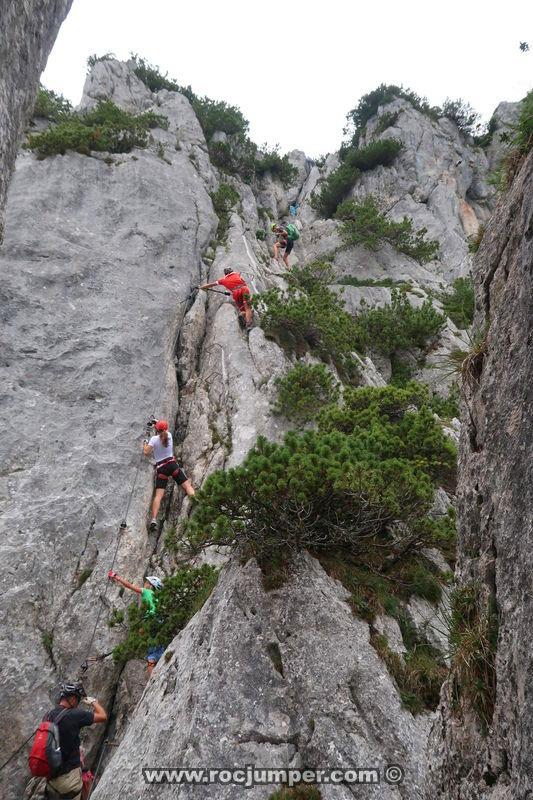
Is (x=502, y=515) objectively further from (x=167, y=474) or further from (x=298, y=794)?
(x=167, y=474)

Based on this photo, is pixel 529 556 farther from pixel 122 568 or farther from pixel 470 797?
pixel 122 568

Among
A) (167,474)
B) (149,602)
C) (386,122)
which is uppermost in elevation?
(386,122)

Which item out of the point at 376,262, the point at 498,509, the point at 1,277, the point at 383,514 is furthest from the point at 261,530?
the point at 376,262

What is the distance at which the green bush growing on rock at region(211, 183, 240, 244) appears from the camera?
24.7 metres

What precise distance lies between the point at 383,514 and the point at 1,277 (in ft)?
47.3

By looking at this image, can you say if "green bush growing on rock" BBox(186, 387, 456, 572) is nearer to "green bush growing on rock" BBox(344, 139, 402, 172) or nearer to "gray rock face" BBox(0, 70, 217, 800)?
"gray rock face" BBox(0, 70, 217, 800)

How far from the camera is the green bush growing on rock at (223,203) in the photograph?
24.7m

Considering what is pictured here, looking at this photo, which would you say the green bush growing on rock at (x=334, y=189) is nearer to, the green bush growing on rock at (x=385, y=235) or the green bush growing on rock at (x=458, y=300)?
the green bush growing on rock at (x=385, y=235)

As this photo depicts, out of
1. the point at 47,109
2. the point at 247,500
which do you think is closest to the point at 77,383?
the point at 247,500

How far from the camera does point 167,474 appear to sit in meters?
12.7

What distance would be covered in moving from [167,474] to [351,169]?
3180 cm

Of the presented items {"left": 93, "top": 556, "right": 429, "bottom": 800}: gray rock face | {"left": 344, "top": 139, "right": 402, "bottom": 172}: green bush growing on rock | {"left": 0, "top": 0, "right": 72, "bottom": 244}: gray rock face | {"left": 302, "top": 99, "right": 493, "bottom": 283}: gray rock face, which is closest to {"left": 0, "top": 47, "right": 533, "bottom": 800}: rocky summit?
{"left": 93, "top": 556, "right": 429, "bottom": 800}: gray rock face

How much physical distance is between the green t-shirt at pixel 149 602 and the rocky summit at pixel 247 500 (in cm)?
28

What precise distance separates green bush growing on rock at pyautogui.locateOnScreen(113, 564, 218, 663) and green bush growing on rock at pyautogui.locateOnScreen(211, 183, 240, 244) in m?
19.5
